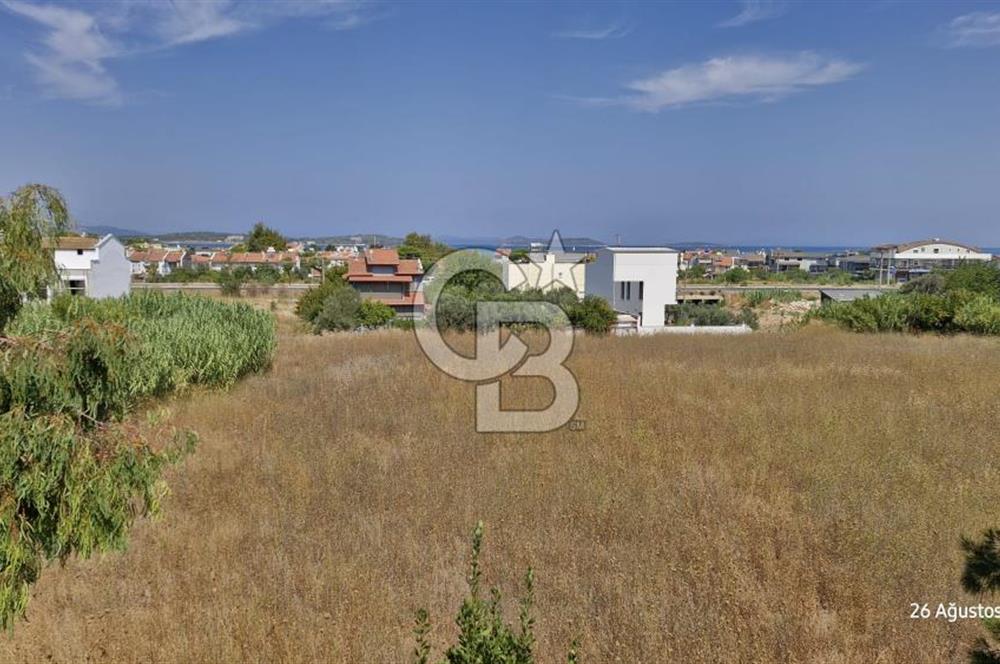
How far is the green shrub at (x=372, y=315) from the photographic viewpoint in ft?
82.2

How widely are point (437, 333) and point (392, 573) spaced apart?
34.5 ft

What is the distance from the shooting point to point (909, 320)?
51.6ft

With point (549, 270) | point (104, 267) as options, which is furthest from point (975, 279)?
point (104, 267)

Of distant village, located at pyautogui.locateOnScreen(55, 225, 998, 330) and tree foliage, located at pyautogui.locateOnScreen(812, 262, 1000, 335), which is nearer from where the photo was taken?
tree foliage, located at pyautogui.locateOnScreen(812, 262, 1000, 335)

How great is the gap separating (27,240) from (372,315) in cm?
2397

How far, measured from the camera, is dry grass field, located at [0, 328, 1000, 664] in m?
3.05

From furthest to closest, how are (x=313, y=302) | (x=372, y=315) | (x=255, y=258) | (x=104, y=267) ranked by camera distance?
(x=255, y=258), (x=104, y=267), (x=313, y=302), (x=372, y=315)

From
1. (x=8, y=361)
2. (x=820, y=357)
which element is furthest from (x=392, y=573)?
(x=820, y=357)

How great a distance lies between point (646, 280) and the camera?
27.2 m

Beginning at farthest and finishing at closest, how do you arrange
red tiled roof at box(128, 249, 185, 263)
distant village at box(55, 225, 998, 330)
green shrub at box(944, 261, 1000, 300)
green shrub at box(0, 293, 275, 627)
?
1. red tiled roof at box(128, 249, 185, 263)
2. green shrub at box(944, 261, 1000, 300)
3. distant village at box(55, 225, 998, 330)
4. green shrub at box(0, 293, 275, 627)

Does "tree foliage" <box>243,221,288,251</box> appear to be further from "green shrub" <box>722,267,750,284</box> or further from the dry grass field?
the dry grass field

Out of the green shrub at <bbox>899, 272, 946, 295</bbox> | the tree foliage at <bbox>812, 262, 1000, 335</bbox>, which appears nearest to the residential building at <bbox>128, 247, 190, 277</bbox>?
the tree foliage at <bbox>812, 262, 1000, 335</bbox>

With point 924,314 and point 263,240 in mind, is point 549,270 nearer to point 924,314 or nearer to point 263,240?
point 924,314

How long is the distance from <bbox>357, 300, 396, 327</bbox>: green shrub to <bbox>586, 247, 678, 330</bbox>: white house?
10.6 meters
